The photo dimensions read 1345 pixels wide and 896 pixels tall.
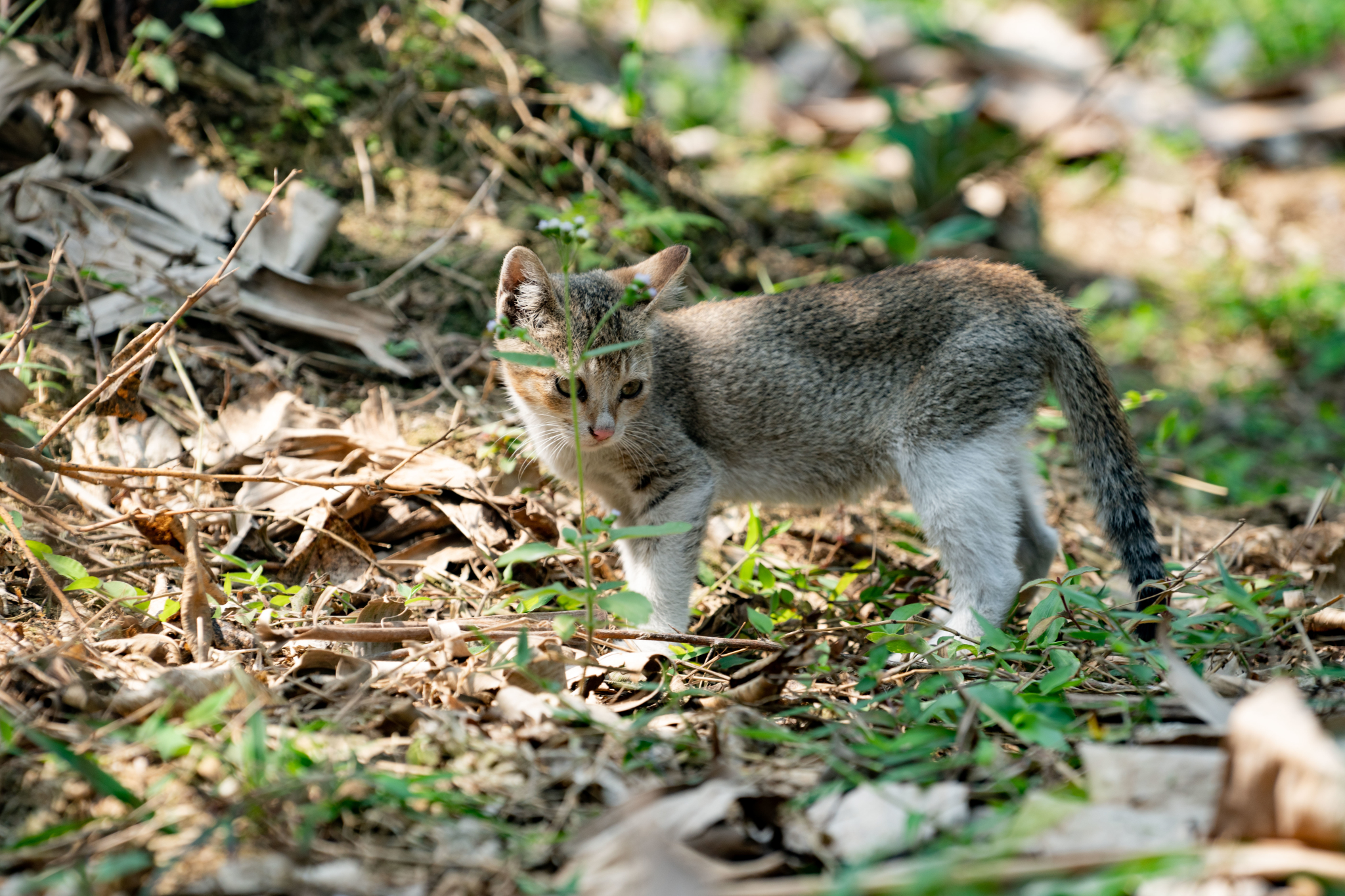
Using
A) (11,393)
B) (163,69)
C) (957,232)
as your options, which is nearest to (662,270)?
(11,393)

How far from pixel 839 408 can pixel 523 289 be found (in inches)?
59.7

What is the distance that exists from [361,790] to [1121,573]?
12.3 ft

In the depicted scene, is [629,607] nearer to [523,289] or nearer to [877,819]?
[877,819]

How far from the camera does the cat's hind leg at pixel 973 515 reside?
4.10 m

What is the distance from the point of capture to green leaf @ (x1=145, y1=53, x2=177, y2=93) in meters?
5.25

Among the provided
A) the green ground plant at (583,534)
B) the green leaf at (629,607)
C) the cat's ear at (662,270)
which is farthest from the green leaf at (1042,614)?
the cat's ear at (662,270)

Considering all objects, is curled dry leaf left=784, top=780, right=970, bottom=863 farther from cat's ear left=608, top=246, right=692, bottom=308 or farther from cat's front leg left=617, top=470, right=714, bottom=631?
cat's ear left=608, top=246, right=692, bottom=308

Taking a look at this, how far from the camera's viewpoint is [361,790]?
2266 mm

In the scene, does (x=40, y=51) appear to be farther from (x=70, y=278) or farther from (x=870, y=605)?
(x=870, y=605)

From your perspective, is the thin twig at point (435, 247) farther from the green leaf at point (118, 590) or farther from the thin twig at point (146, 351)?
the green leaf at point (118, 590)

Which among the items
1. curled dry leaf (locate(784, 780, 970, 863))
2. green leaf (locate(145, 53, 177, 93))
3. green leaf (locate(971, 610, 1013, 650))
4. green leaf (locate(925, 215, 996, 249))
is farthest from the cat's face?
green leaf (locate(925, 215, 996, 249))

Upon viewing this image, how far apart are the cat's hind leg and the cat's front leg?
946 millimetres

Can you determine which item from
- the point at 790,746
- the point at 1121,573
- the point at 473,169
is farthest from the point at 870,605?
the point at 473,169

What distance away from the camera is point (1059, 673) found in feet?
9.65
